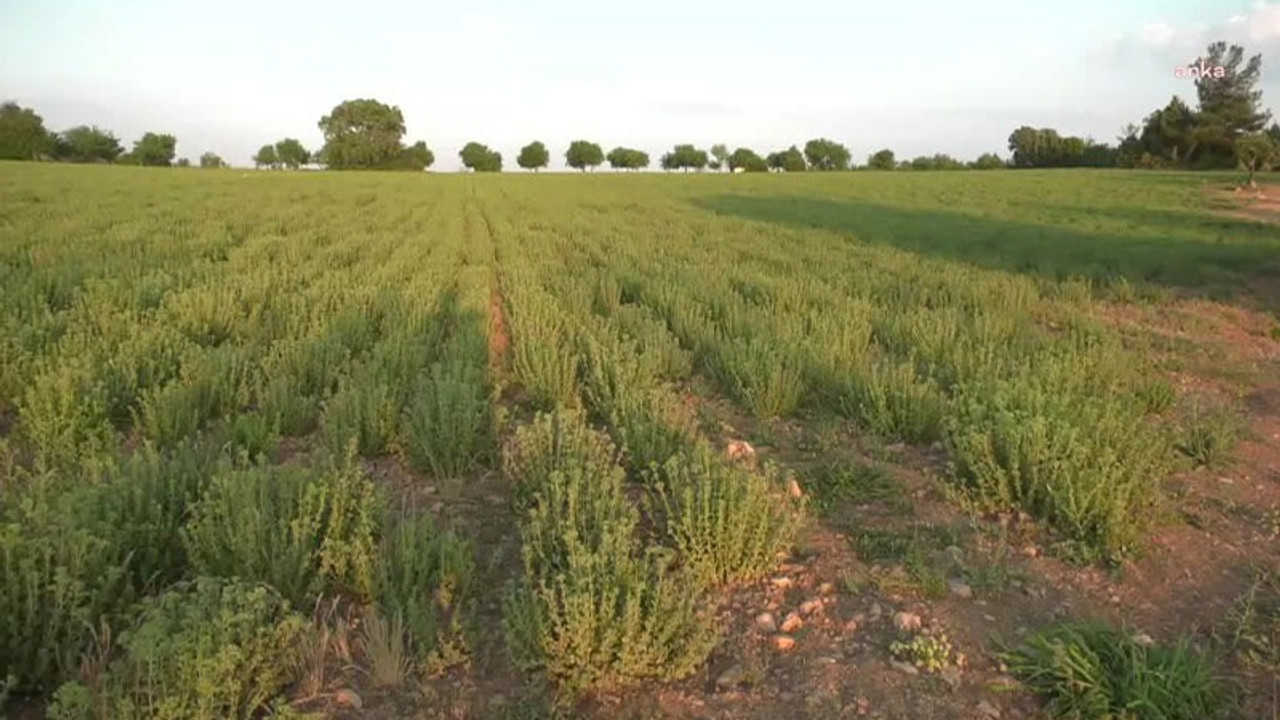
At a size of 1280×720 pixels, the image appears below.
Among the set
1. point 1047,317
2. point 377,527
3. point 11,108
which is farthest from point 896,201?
point 11,108

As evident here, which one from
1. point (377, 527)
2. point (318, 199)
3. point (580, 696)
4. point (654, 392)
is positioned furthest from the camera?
point (318, 199)

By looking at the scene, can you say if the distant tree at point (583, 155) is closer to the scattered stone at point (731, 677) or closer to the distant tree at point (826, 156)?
the distant tree at point (826, 156)

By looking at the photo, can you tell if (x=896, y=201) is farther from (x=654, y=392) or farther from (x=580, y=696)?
(x=580, y=696)

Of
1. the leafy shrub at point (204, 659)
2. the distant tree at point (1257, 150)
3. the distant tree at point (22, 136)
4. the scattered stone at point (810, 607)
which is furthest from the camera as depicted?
the distant tree at point (22, 136)

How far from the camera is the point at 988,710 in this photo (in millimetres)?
3488

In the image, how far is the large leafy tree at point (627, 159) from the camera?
102 meters

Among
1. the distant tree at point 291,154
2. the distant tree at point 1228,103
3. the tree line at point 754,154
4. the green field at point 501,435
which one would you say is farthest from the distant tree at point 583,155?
the green field at point 501,435

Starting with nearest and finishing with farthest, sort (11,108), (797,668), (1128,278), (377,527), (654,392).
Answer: (797,668) < (377,527) < (654,392) < (1128,278) < (11,108)

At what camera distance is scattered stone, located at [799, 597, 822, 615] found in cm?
419

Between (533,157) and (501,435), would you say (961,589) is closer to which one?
(501,435)

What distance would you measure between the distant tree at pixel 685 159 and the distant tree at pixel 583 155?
7704 mm

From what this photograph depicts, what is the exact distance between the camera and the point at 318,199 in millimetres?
34188

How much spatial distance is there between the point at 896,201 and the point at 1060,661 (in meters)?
33.8

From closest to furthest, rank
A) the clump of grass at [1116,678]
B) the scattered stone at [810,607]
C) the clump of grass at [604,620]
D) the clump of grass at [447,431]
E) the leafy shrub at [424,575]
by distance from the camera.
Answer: the clump of grass at [1116,678], the clump of grass at [604,620], the leafy shrub at [424,575], the scattered stone at [810,607], the clump of grass at [447,431]
